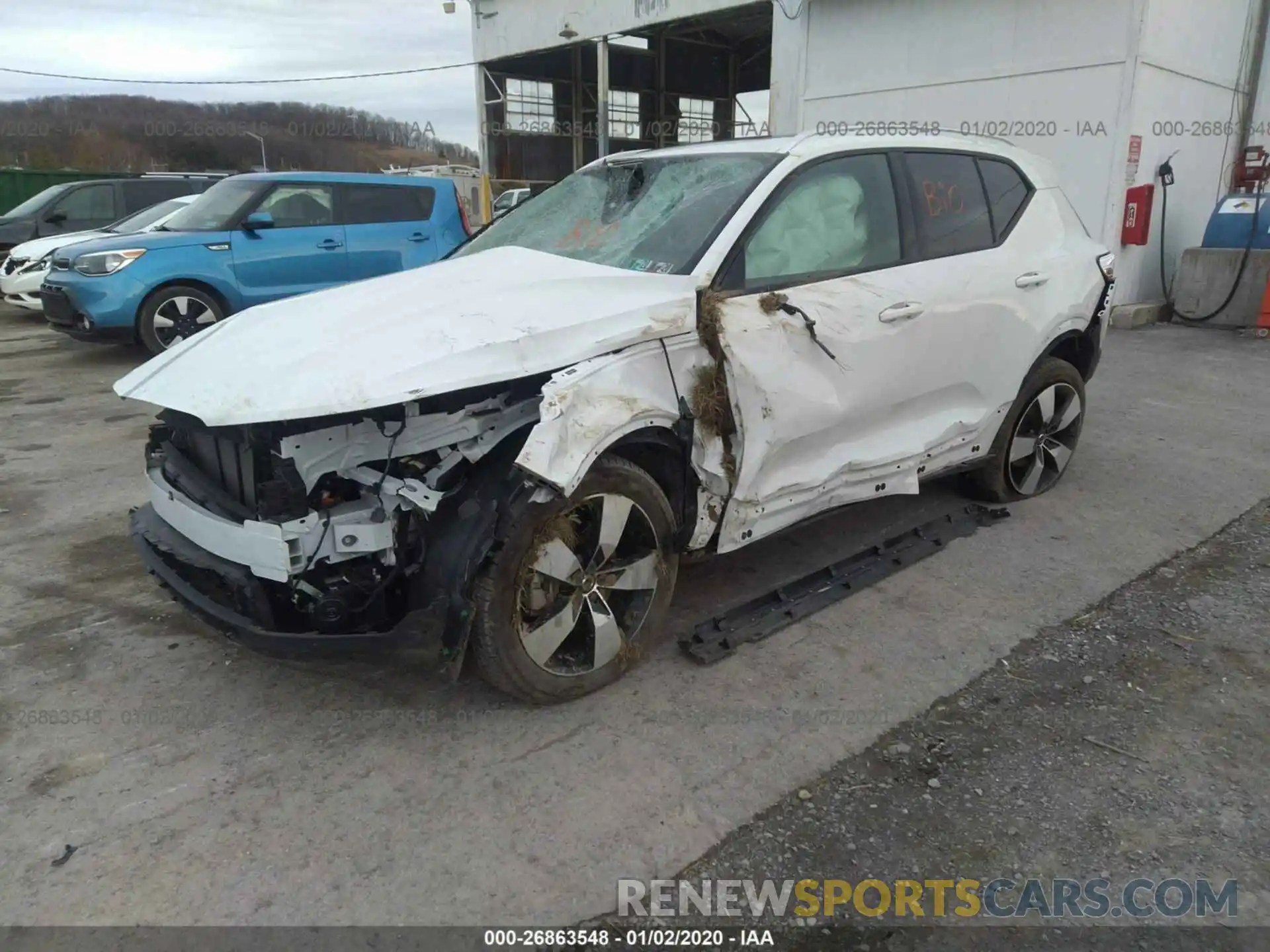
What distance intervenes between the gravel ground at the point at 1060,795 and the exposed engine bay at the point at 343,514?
1195 mm

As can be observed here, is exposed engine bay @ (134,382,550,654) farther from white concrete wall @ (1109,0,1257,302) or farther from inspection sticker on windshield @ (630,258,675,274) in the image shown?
white concrete wall @ (1109,0,1257,302)

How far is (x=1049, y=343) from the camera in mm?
4441

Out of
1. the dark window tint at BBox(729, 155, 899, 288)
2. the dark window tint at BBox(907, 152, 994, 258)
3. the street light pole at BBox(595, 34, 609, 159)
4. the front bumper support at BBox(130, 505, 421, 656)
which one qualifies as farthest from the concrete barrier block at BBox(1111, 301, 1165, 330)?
the street light pole at BBox(595, 34, 609, 159)

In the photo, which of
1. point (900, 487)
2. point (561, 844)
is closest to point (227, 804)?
point (561, 844)

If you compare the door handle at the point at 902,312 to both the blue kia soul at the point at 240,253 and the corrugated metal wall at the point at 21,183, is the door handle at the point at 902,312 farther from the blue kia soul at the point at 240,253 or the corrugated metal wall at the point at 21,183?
the corrugated metal wall at the point at 21,183

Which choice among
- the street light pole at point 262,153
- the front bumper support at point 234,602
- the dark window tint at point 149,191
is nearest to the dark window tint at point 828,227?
the front bumper support at point 234,602

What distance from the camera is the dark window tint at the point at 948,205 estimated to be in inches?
152

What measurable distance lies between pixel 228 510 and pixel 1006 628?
2.87 meters

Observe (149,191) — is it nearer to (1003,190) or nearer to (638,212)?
(638,212)

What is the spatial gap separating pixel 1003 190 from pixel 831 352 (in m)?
1.74

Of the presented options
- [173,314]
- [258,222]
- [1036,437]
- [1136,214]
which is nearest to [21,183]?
[173,314]

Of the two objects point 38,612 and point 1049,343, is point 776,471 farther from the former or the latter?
point 38,612

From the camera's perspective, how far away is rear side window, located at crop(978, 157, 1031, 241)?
167 inches

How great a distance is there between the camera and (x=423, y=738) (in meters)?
2.80
